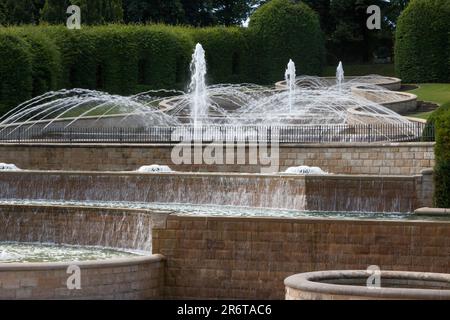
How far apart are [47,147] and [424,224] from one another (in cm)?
1461

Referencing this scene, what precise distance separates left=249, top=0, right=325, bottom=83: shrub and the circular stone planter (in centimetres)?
4271

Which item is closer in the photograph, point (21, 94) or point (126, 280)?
point (126, 280)

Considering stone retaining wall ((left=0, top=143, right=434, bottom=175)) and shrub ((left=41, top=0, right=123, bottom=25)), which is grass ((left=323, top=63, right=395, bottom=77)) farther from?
stone retaining wall ((left=0, top=143, right=434, bottom=175))

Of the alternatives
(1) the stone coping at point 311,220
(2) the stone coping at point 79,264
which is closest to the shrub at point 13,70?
(1) the stone coping at point 311,220

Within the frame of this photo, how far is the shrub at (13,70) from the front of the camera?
131ft

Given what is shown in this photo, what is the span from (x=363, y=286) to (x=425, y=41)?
127 feet

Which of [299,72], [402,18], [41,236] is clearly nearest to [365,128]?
[41,236]

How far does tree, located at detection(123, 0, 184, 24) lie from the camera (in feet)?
214

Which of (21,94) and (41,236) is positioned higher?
(21,94)

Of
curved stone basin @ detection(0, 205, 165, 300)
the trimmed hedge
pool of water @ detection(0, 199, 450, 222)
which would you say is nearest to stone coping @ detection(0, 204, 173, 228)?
curved stone basin @ detection(0, 205, 165, 300)

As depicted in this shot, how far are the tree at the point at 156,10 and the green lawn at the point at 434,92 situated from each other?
17.8 m
